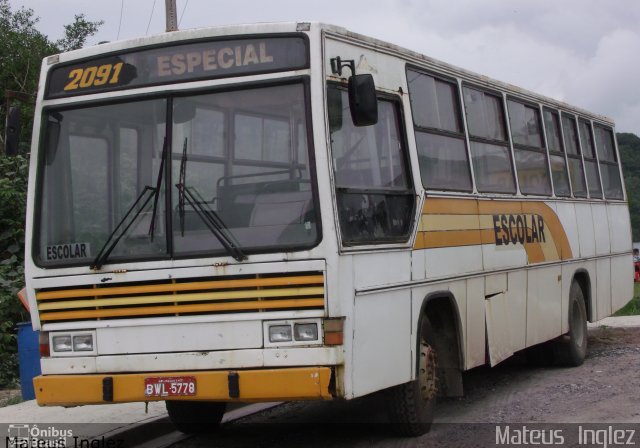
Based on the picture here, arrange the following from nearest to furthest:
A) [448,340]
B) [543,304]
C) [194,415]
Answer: [448,340] < [194,415] < [543,304]

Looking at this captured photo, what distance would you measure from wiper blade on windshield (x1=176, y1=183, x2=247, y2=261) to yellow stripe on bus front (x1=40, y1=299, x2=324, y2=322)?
33 centimetres

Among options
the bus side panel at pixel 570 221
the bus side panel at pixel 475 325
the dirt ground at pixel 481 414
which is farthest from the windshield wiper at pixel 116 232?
the bus side panel at pixel 570 221

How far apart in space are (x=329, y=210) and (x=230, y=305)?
94 cm

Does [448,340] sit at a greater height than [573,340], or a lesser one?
greater

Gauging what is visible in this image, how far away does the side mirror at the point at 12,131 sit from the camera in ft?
25.4

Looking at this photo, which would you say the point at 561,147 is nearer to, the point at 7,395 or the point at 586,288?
the point at 586,288

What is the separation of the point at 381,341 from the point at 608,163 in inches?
324

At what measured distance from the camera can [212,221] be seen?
7031 millimetres

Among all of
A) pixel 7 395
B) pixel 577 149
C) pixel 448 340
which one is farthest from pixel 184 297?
pixel 577 149

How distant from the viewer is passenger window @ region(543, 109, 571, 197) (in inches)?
473

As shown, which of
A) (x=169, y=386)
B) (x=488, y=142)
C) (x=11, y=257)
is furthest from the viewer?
(x=11, y=257)

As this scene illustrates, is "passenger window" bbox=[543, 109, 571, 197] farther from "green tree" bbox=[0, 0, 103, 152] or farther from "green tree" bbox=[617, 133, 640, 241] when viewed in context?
"green tree" bbox=[617, 133, 640, 241]

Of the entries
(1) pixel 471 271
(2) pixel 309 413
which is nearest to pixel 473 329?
(1) pixel 471 271

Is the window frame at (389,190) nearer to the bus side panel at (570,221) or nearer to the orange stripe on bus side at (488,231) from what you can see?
the orange stripe on bus side at (488,231)
